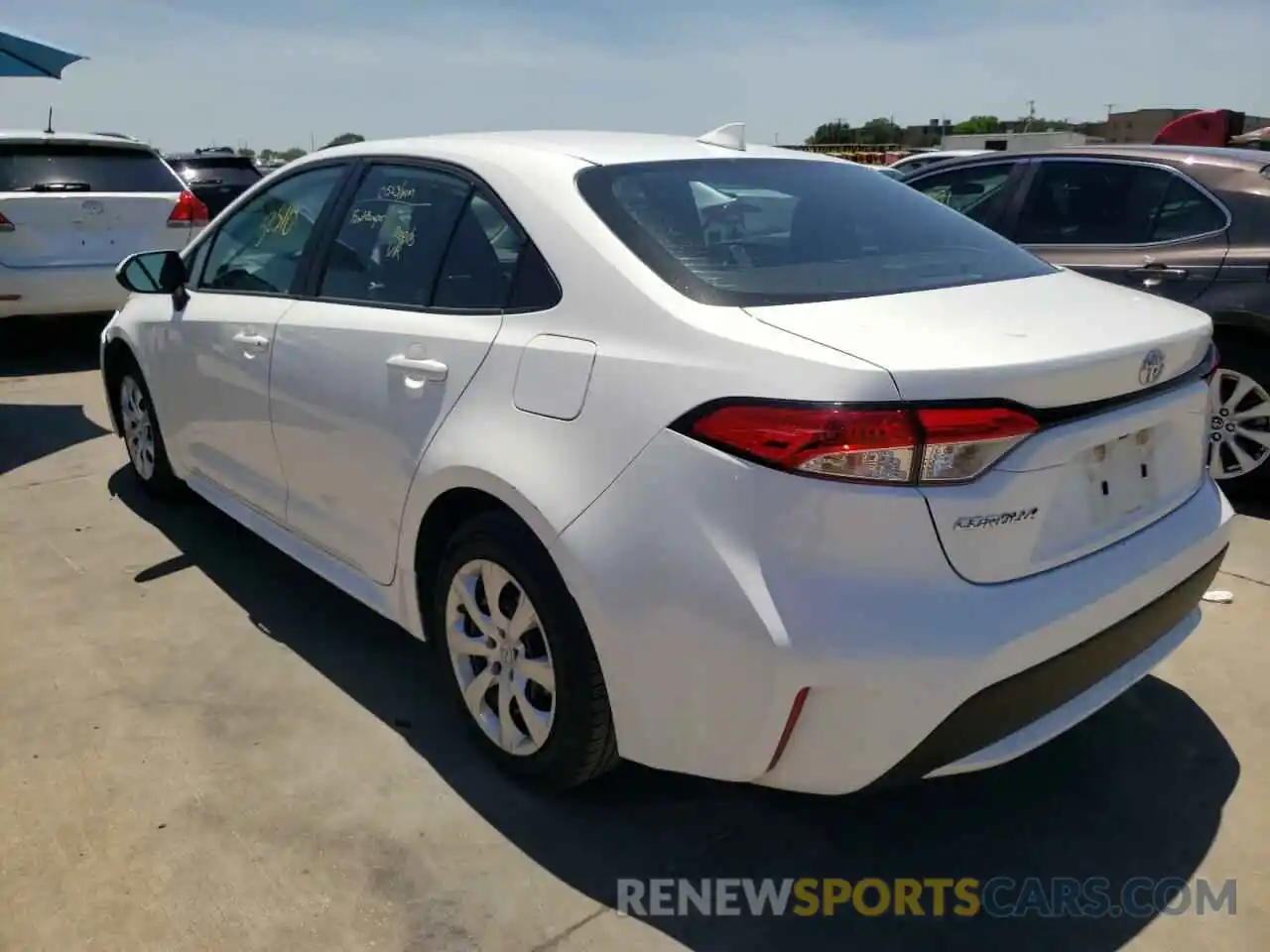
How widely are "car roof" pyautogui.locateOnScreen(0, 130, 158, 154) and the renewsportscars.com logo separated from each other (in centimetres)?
738

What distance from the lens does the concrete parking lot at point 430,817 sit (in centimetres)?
230

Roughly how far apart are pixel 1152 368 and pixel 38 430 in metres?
6.11

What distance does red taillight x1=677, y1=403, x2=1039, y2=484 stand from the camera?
1.96 metres

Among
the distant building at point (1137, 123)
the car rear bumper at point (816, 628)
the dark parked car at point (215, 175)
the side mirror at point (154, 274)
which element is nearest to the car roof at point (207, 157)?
the dark parked car at point (215, 175)

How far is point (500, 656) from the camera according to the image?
8.73 ft

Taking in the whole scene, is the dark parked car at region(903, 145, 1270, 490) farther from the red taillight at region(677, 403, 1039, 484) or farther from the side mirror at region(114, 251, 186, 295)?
the side mirror at region(114, 251, 186, 295)

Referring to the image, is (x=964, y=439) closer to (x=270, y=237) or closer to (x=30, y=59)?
(x=270, y=237)

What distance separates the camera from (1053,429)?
2104mm

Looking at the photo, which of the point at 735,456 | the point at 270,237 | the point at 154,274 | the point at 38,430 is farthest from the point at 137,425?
the point at 735,456

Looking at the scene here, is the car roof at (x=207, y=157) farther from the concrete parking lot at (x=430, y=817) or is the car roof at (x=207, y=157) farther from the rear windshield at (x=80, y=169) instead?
the concrete parking lot at (x=430, y=817)

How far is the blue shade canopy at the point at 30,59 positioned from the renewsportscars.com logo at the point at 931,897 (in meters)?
7.61

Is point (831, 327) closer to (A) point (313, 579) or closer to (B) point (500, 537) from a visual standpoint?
(B) point (500, 537)

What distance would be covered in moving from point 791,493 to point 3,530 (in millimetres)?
4050

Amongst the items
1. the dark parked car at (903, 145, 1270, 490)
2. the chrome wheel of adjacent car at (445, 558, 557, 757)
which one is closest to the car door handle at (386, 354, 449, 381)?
the chrome wheel of adjacent car at (445, 558, 557, 757)
